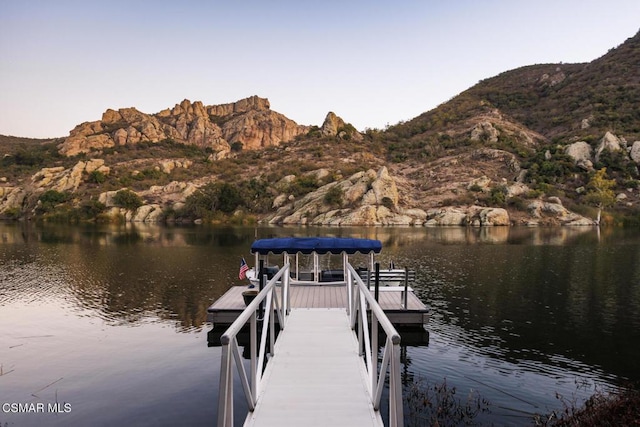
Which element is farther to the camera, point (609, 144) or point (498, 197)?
point (609, 144)

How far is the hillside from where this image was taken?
8600cm

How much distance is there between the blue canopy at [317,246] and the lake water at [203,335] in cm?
423

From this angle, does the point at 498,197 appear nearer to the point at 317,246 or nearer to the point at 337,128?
the point at 337,128

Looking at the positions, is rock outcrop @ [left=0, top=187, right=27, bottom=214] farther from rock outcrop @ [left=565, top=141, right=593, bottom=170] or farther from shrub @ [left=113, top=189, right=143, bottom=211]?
rock outcrop @ [left=565, top=141, right=593, bottom=170]

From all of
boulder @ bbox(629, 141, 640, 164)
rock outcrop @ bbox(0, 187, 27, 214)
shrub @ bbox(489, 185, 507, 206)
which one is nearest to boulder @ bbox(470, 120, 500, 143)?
boulder @ bbox(629, 141, 640, 164)

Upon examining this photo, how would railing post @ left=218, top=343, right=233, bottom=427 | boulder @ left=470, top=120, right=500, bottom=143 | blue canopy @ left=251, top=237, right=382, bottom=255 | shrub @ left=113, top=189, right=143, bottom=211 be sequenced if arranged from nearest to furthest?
railing post @ left=218, top=343, right=233, bottom=427, blue canopy @ left=251, top=237, right=382, bottom=255, shrub @ left=113, top=189, right=143, bottom=211, boulder @ left=470, top=120, right=500, bottom=143

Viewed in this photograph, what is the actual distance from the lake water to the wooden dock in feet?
3.55

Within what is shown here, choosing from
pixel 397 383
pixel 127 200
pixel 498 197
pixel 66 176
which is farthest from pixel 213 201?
pixel 397 383

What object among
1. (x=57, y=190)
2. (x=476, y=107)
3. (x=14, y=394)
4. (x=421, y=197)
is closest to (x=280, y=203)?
(x=421, y=197)

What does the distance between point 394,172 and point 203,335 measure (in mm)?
98597

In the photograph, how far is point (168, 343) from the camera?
15969mm

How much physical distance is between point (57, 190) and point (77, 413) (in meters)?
116

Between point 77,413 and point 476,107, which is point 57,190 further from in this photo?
point 476,107

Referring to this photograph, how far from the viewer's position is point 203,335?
16938 millimetres
